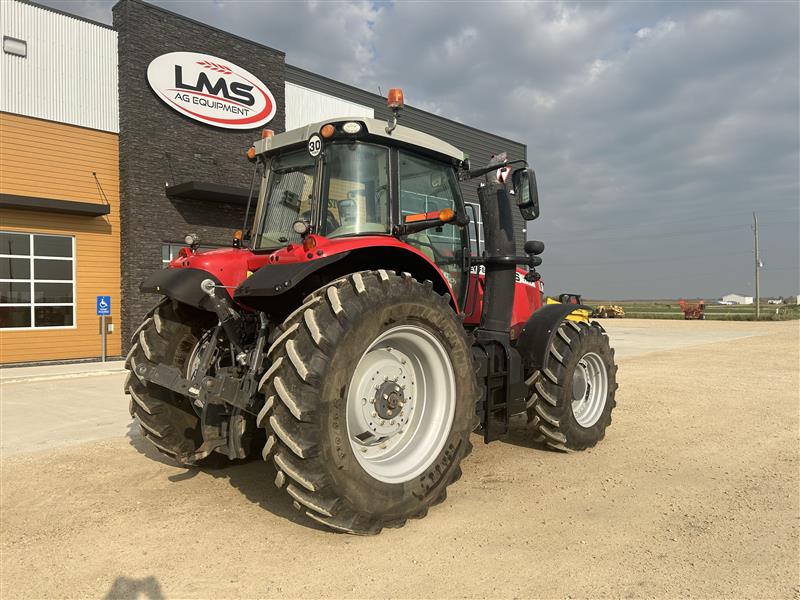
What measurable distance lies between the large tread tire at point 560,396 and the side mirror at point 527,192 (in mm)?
1173

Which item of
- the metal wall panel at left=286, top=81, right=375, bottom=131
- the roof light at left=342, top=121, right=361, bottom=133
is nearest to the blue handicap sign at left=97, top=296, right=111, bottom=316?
the metal wall panel at left=286, top=81, right=375, bottom=131

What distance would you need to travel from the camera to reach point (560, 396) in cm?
478

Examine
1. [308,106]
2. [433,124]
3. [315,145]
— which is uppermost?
[433,124]

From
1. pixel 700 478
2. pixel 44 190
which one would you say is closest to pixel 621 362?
pixel 700 478

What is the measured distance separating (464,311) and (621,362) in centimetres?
915

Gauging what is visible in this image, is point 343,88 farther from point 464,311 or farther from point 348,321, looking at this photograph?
point 348,321

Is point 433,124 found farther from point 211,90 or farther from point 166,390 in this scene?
point 166,390

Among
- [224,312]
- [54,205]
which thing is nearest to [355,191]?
[224,312]

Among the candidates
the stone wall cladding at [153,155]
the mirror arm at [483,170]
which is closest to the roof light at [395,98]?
the mirror arm at [483,170]

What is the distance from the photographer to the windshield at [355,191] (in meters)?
3.83

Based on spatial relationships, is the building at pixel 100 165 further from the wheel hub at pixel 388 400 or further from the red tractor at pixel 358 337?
the wheel hub at pixel 388 400

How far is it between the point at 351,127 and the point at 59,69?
12.4m

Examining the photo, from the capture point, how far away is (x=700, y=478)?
4.30 m

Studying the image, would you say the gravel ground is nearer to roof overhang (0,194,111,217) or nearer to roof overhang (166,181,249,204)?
roof overhang (0,194,111,217)
